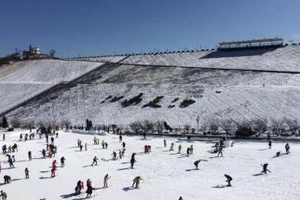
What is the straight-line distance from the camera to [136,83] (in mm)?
82250

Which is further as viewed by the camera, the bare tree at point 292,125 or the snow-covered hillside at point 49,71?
the snow-covered hillside at point 49,71

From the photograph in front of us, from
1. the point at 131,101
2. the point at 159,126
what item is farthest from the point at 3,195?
the point at 131,101

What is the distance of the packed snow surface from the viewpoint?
27.9 m

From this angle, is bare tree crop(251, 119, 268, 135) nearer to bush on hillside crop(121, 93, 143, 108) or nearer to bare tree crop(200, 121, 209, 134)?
bare tree crop(200, 121, 209, 134)

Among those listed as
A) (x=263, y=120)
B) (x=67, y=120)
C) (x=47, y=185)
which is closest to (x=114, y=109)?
(x=67, y=120)

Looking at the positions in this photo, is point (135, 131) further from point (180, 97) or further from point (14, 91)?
point (14, 91)

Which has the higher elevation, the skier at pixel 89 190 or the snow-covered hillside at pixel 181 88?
the snow-covered hillside at pixel 181 88

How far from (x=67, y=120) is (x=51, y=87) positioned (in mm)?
23876

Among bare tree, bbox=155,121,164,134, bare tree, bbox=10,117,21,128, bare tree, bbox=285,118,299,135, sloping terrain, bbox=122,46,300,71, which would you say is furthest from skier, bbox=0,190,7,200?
sloping terrain, bbox=122,46,300,71

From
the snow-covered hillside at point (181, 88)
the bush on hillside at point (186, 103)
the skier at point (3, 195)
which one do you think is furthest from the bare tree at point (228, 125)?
the skier at point (3, 195)

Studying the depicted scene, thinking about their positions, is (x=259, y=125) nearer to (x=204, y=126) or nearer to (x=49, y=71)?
(x=204, y=126)

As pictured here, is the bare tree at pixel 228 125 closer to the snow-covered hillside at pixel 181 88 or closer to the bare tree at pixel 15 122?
the snow-covered hillside at pixel 181 88

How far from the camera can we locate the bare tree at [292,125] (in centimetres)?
4820

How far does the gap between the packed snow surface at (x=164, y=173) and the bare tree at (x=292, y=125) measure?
584 cm
